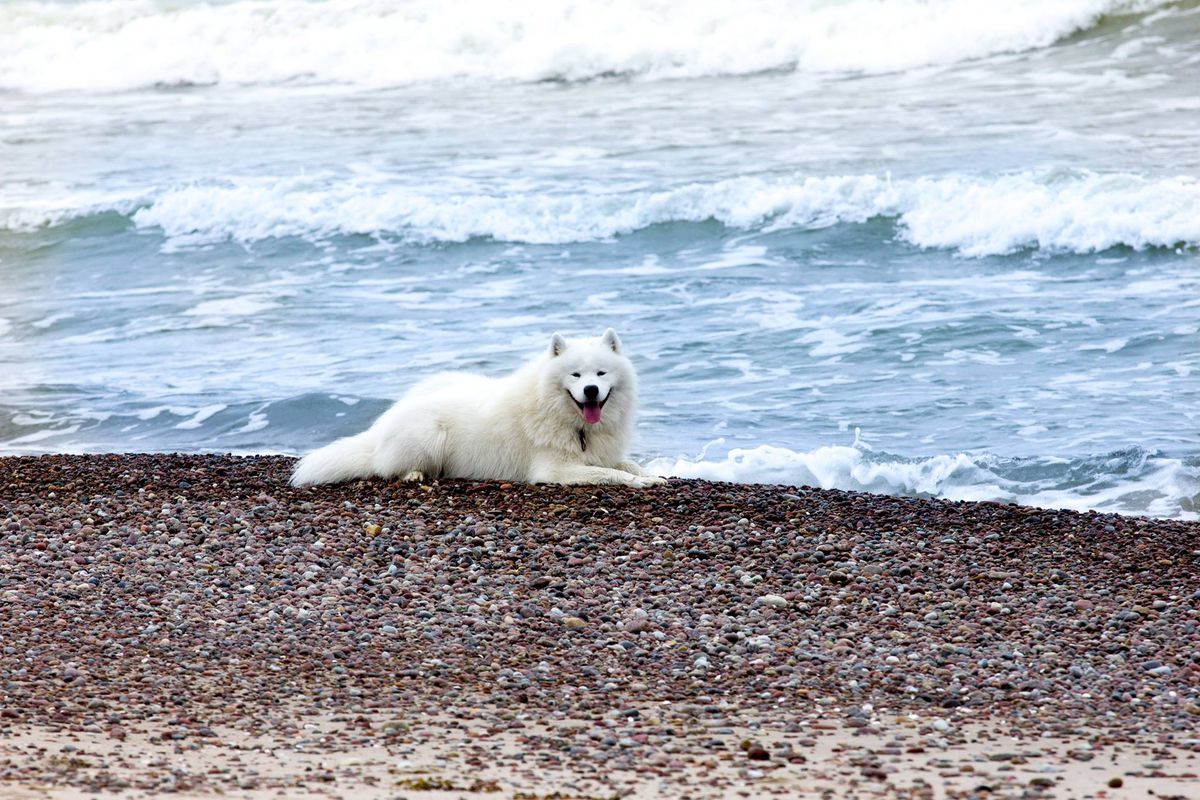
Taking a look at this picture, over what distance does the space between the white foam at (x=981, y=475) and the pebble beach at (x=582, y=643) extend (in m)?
0.98

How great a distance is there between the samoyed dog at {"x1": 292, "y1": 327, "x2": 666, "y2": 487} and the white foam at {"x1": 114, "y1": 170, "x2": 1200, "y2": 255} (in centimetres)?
795

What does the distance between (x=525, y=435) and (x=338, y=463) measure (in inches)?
44.3

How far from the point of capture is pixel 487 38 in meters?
29.6

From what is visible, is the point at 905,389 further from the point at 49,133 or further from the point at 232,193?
the point at 49,133

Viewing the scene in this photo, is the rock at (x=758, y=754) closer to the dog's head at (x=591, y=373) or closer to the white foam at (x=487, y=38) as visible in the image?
the dog's head at (x=591, y=373)

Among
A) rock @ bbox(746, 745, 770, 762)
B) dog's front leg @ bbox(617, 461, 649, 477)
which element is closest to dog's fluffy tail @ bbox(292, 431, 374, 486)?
dog's front leg @ bbox(617, 461, 649, 477)

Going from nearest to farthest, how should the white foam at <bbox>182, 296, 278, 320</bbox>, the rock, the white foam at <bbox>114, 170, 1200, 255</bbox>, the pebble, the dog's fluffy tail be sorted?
the rock → the pebble → the dog's fluffy tail → the white foam at <bbox>182, 296, 278, 320</bbox> → the white foam at <bbox>114, 170, 1200, 255</bbox>

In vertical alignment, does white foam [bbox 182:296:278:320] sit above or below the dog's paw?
above

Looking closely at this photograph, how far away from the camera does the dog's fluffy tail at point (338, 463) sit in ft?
29.3

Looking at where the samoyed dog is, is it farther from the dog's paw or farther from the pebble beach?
the pebble beach

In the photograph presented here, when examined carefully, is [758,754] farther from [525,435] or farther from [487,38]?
[487,38]

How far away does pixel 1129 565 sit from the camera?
23.5 feet

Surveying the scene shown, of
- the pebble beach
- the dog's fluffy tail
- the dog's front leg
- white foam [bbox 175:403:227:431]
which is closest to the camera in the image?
the pebble beach

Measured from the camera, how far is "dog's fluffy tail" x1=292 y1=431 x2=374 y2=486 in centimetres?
893
